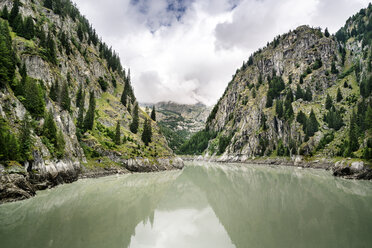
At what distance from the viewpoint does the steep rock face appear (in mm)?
102013

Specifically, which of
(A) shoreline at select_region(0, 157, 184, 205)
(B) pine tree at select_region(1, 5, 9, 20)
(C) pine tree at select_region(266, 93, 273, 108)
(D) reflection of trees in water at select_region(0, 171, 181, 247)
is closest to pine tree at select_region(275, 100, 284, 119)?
(C) pine tree at select_region(266, 93, 273, 108)

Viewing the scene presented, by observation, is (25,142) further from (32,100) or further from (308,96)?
(308,96)

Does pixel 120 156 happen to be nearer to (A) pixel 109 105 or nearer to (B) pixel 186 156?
(A) pixel 109 105

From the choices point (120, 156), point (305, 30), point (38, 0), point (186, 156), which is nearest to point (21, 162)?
point (120, 156)

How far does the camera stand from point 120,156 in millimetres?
66188

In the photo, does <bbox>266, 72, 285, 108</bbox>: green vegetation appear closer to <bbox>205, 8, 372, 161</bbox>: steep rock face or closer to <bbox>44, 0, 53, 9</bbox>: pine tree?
<bbox>205, 8, 372, 161</bbox>: steep rock face

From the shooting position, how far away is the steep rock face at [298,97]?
335 feet

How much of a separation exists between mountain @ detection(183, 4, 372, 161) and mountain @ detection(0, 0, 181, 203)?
62587 millimetres

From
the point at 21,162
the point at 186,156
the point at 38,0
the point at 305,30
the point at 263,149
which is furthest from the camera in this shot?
the point at 186,156

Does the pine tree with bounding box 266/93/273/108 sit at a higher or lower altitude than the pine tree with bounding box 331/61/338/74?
lower

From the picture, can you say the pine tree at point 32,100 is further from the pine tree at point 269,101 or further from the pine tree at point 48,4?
the pine tree at point 269,101

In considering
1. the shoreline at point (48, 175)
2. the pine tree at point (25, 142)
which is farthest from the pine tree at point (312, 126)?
the pine tree at point (25, 142)

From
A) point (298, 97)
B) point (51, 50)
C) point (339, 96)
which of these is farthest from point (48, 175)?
point (298, 97)

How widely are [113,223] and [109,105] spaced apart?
82237 mm
